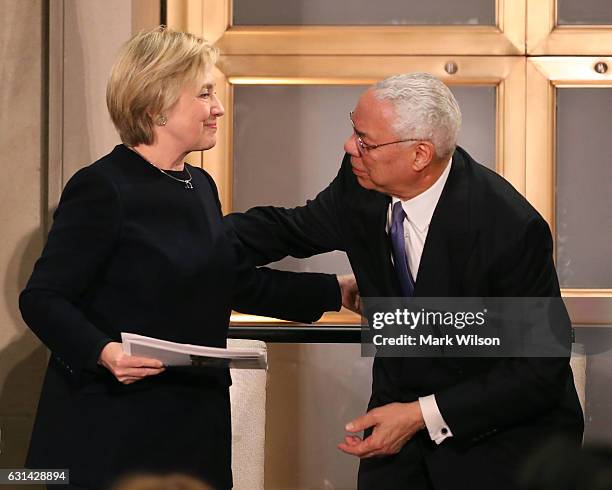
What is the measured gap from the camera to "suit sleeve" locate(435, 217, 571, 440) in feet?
5.64

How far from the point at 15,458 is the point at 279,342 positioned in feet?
2.86

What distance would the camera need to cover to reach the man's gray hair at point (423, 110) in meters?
1.79

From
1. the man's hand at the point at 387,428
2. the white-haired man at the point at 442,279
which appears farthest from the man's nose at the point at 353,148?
the man's hand at the point at 387,428

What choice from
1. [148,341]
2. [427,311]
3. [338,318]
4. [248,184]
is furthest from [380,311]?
[248,184]

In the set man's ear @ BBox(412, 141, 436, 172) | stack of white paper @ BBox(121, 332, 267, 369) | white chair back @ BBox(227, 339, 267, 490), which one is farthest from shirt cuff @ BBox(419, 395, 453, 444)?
white chair back @ BBox(227, 339, 267, 490)

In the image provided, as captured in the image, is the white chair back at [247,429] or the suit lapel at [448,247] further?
the white chair back at [247,429]

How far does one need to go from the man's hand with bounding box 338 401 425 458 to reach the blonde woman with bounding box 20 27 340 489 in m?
0.24

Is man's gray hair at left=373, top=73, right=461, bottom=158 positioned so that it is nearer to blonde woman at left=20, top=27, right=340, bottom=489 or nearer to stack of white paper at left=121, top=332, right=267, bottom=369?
blonde woman at left=20, top=27, right=340, bottom=489

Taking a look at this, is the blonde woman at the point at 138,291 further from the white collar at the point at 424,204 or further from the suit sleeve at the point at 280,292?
the white collar at the point at 424,204

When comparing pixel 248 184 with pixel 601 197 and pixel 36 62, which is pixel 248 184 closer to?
pixel 36 62

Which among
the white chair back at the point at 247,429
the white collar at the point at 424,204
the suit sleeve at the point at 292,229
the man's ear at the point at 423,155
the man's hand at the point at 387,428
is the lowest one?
the white chair back at the point at 247,429

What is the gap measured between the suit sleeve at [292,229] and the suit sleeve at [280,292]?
33 millimetres

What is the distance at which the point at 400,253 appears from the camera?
6.10ft

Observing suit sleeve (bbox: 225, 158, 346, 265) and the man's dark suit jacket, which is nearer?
the man's dark suit jacket
